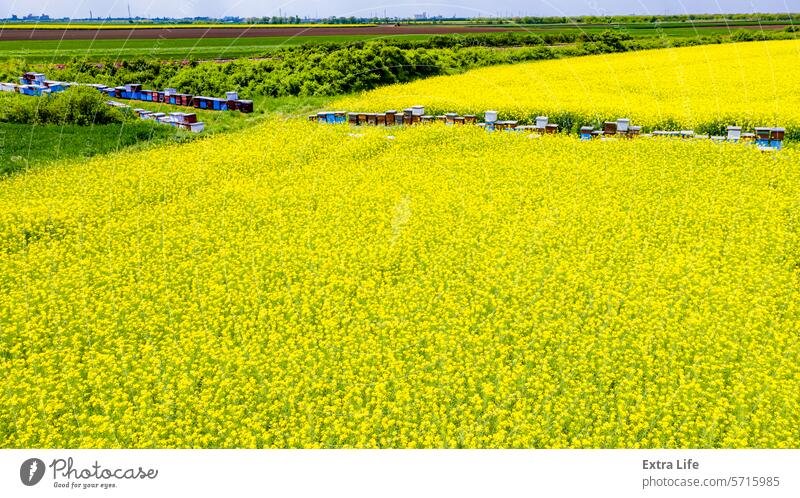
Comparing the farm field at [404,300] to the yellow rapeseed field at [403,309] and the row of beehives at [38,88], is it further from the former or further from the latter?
the row of beehives at [38,88]

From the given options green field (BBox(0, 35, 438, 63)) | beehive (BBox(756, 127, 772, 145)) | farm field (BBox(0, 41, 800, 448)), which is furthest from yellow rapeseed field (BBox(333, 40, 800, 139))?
green field (BBox(0, 35, 438, 63))

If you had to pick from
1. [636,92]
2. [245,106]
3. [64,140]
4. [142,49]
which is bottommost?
[64,140]

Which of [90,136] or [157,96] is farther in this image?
[157,96]

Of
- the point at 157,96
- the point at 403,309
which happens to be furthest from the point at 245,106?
the point at 403,309

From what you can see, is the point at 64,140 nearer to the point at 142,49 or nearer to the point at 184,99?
the point at 184,99

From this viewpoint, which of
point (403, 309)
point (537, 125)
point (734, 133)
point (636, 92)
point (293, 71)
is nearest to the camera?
point (403, 309)

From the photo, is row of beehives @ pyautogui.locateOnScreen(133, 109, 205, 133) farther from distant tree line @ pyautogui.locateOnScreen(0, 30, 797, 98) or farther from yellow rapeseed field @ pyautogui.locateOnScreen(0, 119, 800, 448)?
distant tree line @ pyautogui.locateOnScreen(0, 30, 797, 98)

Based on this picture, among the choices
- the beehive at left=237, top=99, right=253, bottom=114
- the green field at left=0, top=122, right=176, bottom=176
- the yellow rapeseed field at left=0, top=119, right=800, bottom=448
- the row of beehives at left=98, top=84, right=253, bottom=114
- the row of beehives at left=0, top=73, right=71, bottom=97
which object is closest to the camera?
the yellow rapeseed field at left=0, top=119, right=800, bottom=448

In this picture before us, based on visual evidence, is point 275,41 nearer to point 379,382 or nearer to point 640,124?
point 640,124
